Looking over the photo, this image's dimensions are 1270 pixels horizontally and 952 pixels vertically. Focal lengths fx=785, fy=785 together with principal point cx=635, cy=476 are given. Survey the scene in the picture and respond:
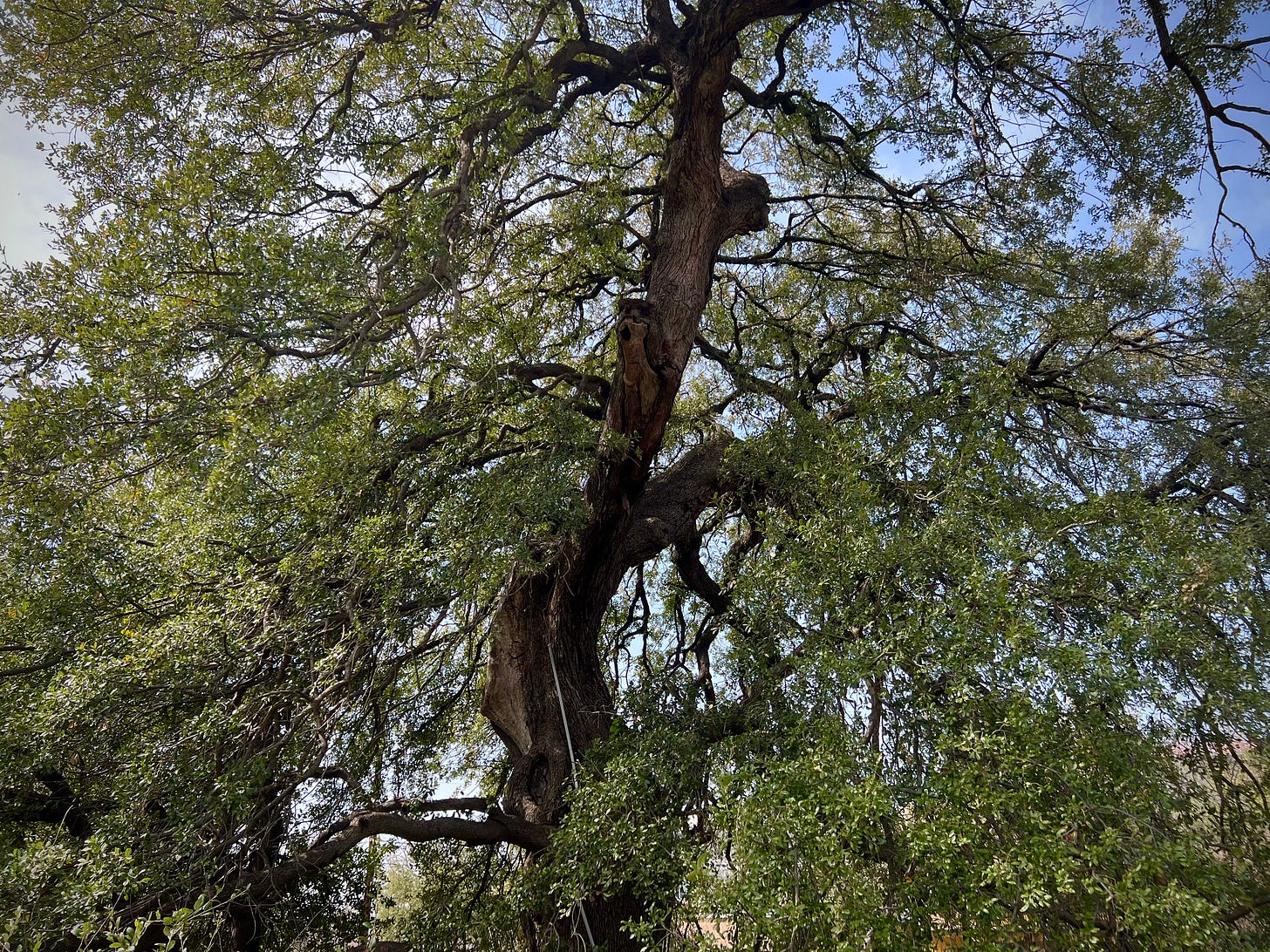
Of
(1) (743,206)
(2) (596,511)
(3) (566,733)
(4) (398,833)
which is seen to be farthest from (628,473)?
(4) (398,833)

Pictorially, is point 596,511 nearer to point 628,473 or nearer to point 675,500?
point 628,473

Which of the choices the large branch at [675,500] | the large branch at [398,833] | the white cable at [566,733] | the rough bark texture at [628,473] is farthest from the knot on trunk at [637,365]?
the large branch at [398,833]

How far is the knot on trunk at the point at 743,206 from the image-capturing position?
5547 mm

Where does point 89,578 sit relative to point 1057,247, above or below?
below

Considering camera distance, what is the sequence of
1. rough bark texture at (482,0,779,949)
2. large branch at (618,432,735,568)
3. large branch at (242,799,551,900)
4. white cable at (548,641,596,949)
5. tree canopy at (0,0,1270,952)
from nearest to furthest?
1. tree canopy at (0,0,1270,952)
2. large branch at (242,799,551,900)
3. white cable at (548,641,596,949)
4. rough bark texture at (482,0,779,949)
5. large branch at (618,432,735,568)

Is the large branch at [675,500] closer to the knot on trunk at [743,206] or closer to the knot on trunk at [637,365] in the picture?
the knot on trunk at [637,365]

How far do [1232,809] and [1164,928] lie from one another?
87 centimetres

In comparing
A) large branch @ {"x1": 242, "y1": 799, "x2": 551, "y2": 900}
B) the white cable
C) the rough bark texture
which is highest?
the rough bark texture

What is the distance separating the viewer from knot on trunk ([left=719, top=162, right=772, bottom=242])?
5.55 m

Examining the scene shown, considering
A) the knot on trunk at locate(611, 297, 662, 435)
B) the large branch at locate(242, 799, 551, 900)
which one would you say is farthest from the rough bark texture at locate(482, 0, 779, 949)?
the large branch at locate(242, 799, 551, 900)

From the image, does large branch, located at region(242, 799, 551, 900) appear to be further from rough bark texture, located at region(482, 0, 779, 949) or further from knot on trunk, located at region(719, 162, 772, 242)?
knot on trunk, located at region(719, 162, 772, 242)

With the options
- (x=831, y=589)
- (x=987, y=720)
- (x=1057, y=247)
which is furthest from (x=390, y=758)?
(x=1057, y=247)

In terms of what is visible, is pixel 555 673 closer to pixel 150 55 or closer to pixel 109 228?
pixel 109 228

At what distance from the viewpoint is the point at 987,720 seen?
9.71 ft
